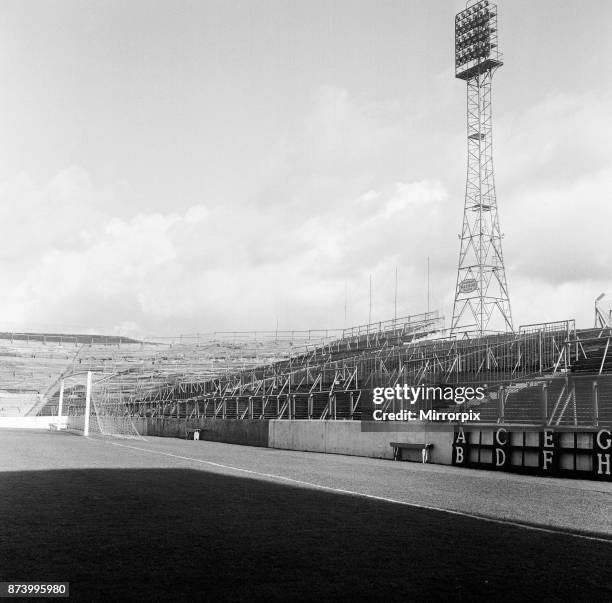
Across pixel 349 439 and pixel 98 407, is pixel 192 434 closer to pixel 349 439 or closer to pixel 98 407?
pixel 349 439

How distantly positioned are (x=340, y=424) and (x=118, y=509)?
18293 millimetres

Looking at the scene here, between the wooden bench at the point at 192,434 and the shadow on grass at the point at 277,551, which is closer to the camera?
the shadow on grass at the point at 277,551

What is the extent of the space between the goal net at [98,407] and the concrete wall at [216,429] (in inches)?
69.3

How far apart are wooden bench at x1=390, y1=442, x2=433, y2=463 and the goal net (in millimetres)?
30453

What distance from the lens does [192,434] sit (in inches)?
1769

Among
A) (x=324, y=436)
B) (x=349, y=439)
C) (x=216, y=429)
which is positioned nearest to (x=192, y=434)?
(x=216, y=429)

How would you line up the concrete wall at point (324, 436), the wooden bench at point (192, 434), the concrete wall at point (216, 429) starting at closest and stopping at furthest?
the concrete wall at point (324, 436), the concrete wall at point (216, 429), the wooden bench at point (192, 434)

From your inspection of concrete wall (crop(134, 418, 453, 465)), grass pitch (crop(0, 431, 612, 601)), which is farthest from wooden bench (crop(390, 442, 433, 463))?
grass pitch (crop(0, 431, 612, 601))

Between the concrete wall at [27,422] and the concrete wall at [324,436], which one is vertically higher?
the concrete wall at [324,436]

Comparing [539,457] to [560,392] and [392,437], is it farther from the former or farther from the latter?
[392,437]

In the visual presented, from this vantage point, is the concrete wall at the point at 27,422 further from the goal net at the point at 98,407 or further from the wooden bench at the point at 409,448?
the wooden bench at the point at 409,448

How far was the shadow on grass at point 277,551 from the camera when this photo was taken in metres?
5.63

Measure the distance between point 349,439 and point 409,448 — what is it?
4.26m

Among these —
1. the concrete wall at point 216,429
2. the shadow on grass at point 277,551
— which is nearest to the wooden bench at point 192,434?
the concrete wall at point 216,429
